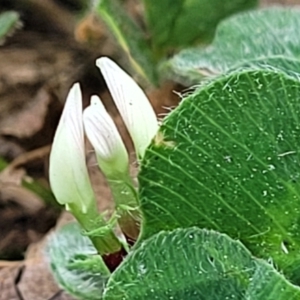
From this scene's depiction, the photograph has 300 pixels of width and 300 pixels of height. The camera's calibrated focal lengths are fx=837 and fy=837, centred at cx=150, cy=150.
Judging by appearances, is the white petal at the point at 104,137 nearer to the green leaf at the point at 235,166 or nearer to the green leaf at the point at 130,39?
the green leaf at the point at 235,166

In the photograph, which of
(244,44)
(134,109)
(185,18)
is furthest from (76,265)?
(185,18)

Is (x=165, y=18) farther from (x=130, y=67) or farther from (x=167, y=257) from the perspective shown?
(x=167, y=257)

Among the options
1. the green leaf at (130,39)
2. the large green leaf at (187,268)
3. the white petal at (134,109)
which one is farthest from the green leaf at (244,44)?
the large green leaf at (187,268)

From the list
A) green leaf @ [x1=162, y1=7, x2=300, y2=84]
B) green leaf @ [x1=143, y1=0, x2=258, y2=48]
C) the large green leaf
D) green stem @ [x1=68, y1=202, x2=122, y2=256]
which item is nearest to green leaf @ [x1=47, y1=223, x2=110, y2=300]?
green stem @ [x1=68, y1=202, x2=122, y2=256]

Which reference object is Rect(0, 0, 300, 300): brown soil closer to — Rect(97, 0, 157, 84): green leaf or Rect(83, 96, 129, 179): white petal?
Rect(97, 0, 157, 84): green leaf

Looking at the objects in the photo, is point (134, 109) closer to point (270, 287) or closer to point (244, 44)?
point (270, 287)

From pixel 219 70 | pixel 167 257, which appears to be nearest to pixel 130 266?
pixel 167 257
